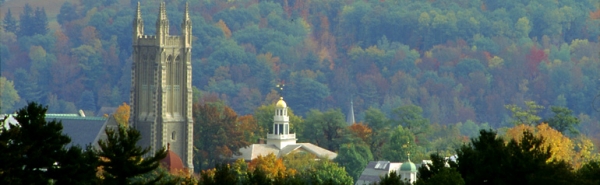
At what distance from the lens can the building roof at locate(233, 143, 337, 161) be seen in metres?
134

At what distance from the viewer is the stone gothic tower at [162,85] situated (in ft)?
443

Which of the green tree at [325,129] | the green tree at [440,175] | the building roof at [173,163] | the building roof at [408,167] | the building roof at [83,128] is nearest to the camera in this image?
the green tree at [440,175]

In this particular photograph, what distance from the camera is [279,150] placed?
138m

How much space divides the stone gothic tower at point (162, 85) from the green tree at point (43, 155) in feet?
254

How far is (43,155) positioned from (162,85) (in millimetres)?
79978

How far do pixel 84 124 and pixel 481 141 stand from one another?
64.4 m

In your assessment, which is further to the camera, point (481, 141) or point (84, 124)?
point (84, 124)

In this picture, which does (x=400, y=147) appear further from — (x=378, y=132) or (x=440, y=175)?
(x=440, y=175)

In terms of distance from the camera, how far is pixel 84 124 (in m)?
133

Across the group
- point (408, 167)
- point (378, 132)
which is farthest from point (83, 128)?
point (378, 132)

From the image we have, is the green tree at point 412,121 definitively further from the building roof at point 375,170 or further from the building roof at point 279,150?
the building roof at point 375,170

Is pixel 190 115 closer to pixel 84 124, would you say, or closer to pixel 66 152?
pixel 84 124

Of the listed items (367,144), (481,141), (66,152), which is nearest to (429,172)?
(481,141)

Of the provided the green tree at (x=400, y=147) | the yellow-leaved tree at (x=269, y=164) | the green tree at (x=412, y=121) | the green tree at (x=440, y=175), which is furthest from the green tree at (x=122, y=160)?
the green tree at (x=412, y=121)
